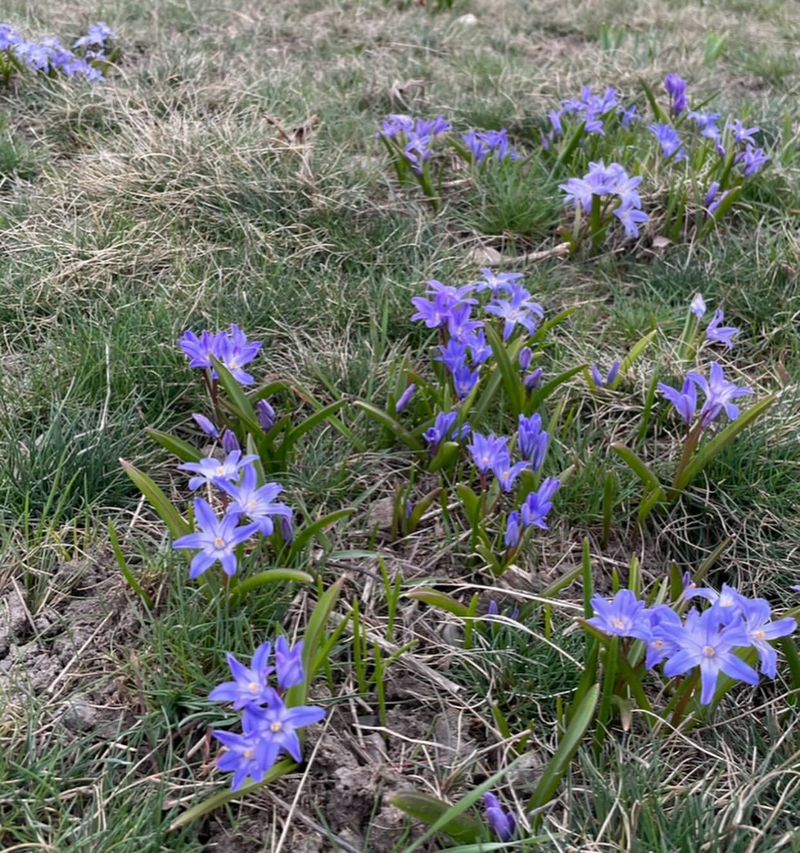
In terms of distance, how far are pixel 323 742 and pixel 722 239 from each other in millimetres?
2191

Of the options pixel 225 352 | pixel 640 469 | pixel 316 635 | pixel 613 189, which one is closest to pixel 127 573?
pixel 316 635

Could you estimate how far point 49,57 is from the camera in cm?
349

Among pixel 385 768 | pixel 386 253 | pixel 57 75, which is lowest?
pixel 385 768

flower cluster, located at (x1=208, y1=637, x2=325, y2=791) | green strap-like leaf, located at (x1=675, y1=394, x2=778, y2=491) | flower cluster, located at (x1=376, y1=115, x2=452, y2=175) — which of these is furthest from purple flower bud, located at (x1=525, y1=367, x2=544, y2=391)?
flower cluster, located at (x1=376, y1=115, x2=452, y2=175)

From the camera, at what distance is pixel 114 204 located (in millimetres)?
2742

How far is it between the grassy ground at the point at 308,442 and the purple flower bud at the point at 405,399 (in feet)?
0.41

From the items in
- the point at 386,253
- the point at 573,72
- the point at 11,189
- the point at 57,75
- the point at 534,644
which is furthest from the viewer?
the point at 573,72

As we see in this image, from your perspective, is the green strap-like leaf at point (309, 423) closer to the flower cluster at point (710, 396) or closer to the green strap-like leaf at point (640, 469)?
the green strap-like leaf at point (640, 469)

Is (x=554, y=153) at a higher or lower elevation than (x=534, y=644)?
higher

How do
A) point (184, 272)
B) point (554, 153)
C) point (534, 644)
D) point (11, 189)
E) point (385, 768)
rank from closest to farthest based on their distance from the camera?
1. point (385, 768)
2. point (534, 644)
3. point (184, 272)
4. point (11, 189)
5. point (554, 153)

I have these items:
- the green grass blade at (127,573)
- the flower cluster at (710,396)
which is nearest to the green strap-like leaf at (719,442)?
the flower cluster at (710,396)

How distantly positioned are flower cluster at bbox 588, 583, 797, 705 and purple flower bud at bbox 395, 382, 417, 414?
Result: 741mm

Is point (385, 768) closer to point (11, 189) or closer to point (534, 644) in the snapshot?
point (534, 644)

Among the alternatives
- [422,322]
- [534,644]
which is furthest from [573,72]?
[534,644]
